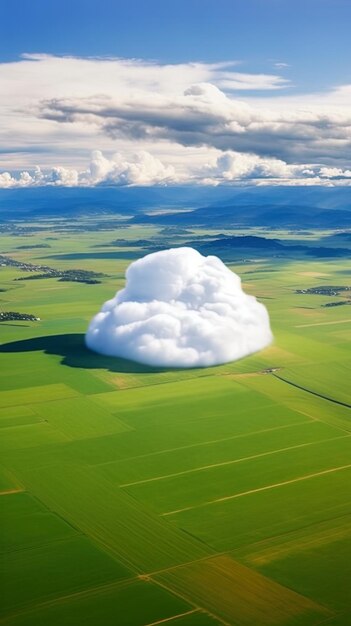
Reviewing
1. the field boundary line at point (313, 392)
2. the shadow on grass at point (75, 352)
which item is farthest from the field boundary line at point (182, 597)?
the shadow on grass at point (75, 352)

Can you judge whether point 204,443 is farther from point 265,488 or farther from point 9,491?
point 9,491

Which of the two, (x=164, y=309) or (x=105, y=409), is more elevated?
(x=164, y=309)

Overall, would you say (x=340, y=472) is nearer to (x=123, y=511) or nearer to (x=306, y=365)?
(x=123, y=511)

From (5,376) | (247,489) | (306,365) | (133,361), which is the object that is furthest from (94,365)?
(247,489)

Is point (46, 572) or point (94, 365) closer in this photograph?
point (46, 572)

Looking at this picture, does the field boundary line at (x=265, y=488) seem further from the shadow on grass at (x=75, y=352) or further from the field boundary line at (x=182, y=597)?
the shadow on grass at (x=75, y=352)

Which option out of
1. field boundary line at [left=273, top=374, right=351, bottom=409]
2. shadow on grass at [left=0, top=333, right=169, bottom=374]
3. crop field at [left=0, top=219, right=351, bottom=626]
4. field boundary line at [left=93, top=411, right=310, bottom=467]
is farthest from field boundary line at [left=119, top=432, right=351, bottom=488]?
shadow on grass at [left=0, top=333, right=169, bottom=374]
